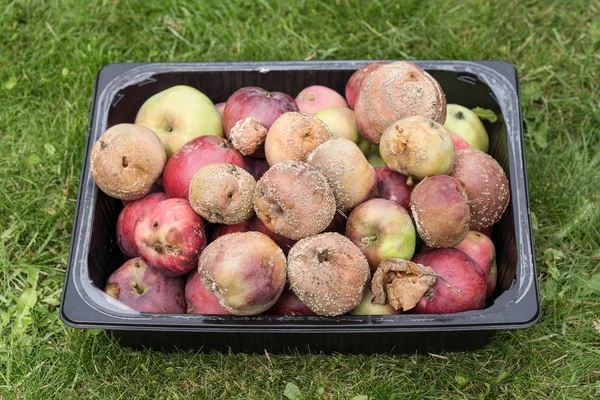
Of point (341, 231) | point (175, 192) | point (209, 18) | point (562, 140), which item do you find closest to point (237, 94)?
point (175, 192)

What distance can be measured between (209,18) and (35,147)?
134 cm

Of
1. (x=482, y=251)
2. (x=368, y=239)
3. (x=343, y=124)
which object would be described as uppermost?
(x=343, y=124)

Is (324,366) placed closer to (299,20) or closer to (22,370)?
(22,370)

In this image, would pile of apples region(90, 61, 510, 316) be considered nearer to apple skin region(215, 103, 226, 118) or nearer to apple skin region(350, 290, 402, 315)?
apple skin region(350, 290, 402, 315)

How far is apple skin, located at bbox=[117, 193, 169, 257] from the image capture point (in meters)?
2.79

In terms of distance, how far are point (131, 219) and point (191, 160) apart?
1.16 feet

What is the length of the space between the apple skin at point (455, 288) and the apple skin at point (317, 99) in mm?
973

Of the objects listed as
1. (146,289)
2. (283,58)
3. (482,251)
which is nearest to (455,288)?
(482,251)

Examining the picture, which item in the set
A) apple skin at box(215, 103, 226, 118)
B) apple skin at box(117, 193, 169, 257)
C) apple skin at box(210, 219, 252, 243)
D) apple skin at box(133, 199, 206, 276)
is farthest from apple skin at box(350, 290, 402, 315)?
apple skin at box(215, 103, 226, 118)

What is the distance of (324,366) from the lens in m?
2.89

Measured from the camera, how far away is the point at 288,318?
251 cm

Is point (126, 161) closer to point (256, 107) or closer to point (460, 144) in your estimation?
point (256, 107)

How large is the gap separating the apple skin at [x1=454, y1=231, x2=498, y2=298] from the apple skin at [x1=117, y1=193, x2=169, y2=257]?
1.25m

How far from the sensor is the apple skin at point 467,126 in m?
3.09
